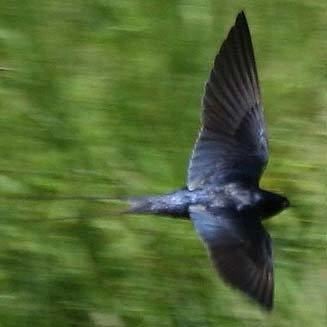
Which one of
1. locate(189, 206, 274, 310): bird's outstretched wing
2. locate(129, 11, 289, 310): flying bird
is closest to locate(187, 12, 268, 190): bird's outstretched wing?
locate(129, 11, 289, 310): flying bird

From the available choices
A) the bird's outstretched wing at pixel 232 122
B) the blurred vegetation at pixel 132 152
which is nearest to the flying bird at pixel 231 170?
the bird's outstretched wing at pixel 232 122

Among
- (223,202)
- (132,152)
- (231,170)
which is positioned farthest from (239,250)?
(132,152)

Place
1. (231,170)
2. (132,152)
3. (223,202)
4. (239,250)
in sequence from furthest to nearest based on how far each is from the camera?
A: (132,152) → (231,170) → (223,202) → (239,250)

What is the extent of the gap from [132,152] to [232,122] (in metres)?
0.36

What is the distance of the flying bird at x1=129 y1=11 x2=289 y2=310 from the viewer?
3309 millimetres

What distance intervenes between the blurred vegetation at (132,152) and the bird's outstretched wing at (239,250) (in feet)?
0.99

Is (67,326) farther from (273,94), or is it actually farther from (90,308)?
(273,94)

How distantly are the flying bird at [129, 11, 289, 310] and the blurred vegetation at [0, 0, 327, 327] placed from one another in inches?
5.5

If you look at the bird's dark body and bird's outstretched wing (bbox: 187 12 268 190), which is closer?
the bird's dark body

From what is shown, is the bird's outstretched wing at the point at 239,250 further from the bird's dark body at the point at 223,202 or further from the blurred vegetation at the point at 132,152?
the blurred vegetation at the point at 132,152

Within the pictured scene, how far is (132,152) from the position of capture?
3863 mm

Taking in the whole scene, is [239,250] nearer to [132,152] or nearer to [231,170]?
[231,170]

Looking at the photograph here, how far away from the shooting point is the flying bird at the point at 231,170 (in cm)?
331

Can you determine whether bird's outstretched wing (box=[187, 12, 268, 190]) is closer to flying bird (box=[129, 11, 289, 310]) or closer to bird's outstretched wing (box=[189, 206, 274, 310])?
flying bird (box=[129, 11, 289, 310])
